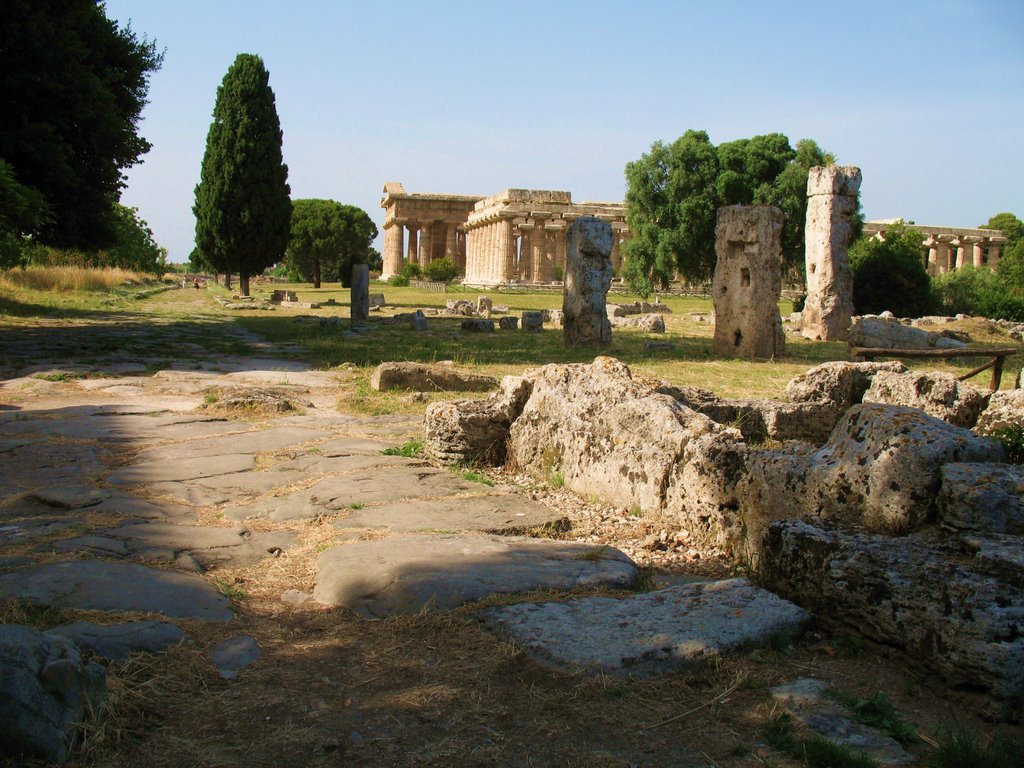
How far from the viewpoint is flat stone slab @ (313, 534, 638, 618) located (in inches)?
139

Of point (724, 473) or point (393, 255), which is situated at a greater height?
point (393, 255)

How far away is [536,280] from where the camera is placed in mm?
52969

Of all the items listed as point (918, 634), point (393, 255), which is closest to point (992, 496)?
point (918, 634)

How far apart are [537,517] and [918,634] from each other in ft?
7.91

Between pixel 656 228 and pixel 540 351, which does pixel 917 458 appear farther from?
pixel 656 228

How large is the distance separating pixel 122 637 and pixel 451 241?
68652 millimetres

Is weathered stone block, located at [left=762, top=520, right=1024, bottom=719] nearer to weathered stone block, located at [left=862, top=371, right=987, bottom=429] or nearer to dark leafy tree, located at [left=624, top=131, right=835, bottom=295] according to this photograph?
weathered stone block, located at [left=862, top=371, right=987, bottom=429]

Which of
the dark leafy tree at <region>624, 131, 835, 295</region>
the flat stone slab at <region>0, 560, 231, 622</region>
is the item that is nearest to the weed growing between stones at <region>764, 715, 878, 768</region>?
the flat stone slab at <region>0, 560, 231, 622</region>

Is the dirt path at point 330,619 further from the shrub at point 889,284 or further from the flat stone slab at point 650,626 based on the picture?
the shrub at point 889,284

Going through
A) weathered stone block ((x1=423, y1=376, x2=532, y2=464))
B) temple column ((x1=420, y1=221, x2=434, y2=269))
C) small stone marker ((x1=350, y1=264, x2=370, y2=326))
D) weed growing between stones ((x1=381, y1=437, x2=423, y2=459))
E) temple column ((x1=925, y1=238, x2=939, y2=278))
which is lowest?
weed growing between stones ((x1=381, y1=437, x2=423, y2=459))

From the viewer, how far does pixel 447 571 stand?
3729 millimetres

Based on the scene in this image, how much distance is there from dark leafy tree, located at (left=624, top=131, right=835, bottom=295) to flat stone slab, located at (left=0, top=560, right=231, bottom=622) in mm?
32770

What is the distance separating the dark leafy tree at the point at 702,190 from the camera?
34719 mm

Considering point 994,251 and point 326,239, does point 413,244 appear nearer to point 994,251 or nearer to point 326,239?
point 326,239
